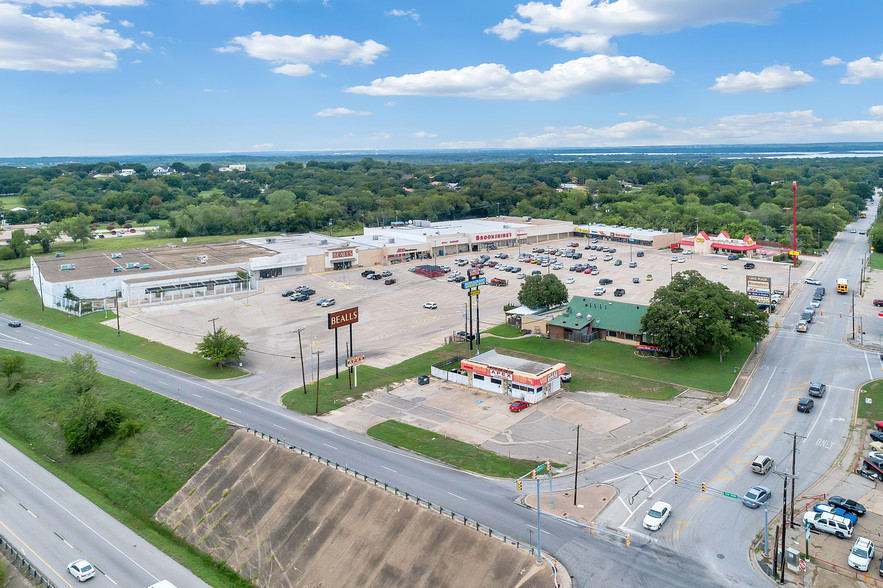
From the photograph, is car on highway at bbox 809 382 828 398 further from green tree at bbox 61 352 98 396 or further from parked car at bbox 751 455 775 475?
green tree at bbox 61 352 98 396

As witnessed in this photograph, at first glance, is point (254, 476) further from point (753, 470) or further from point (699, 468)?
point (753, 470)

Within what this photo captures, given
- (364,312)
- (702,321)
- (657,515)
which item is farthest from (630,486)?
(364,312)

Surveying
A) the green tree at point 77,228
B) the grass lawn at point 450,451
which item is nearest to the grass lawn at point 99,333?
the grass lawn at point 450,451

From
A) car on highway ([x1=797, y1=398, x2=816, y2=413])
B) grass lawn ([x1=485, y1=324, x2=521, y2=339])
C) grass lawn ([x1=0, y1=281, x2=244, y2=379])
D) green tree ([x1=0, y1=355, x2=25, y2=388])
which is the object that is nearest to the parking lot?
grass lawn ([x1=485, y1=324, x2=521, y2=339])

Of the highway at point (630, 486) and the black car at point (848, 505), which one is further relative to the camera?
the black car at point (848, 505)

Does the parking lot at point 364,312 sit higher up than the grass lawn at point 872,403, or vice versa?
the grass lawn at point 872,403

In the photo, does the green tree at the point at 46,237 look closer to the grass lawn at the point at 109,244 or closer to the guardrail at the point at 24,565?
the grass lawn at the point at 109,244

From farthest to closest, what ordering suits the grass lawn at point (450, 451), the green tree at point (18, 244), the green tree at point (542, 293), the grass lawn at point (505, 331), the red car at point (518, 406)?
Answer: 1. the green tree at point (18, 244)
2. the green tree at point (542, 293)
3. the grass lawn at point (505, 331)
4. the red car at point (518, 406)
5. the grass lawn at point (450, 451)
